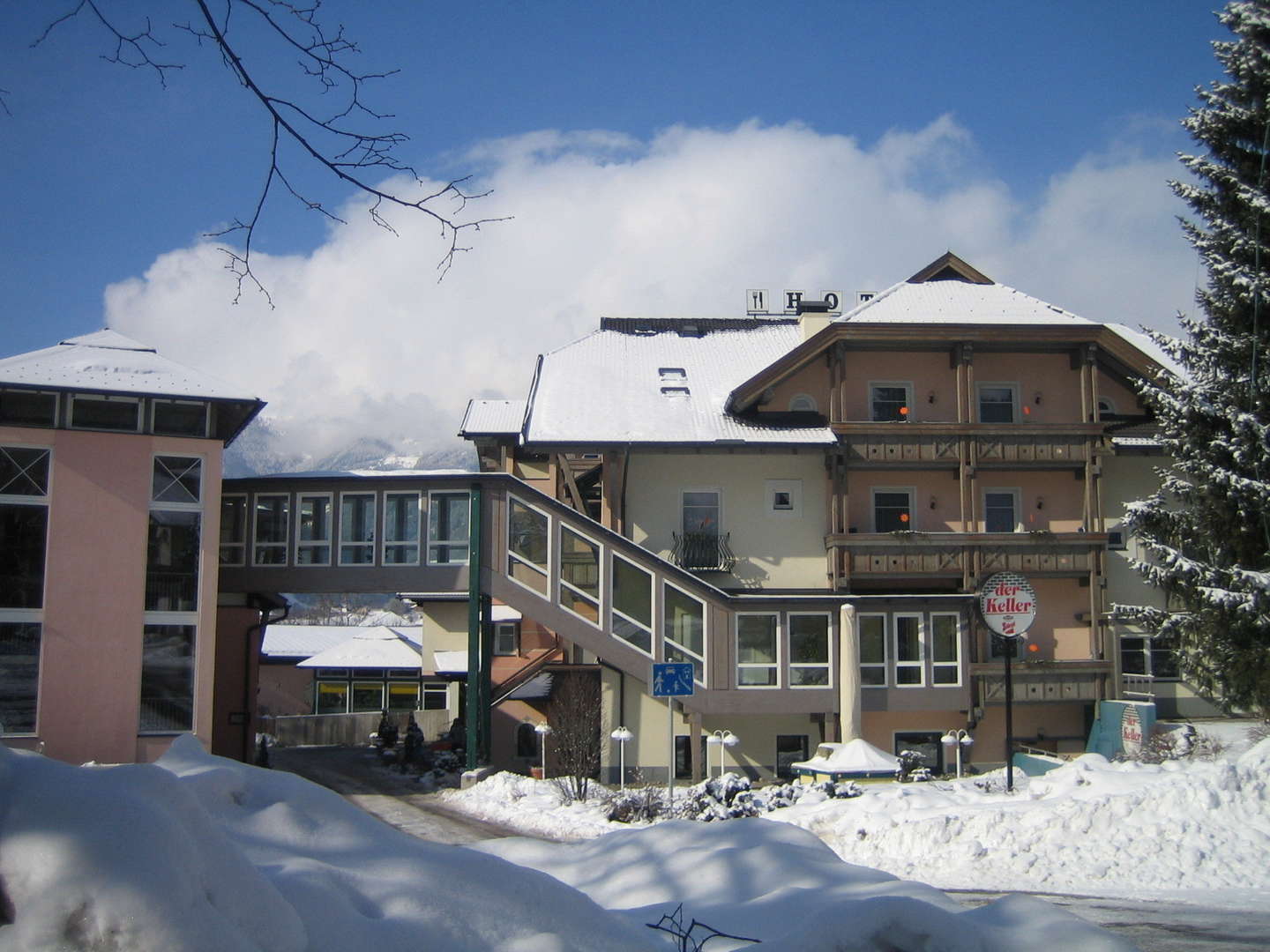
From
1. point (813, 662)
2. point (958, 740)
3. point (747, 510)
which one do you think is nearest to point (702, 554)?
point (747, 510)

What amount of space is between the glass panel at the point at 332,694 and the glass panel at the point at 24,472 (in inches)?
1585

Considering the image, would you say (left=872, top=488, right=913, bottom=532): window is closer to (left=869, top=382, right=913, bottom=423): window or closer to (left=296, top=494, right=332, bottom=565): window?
(left=869, top=382, right=913, bottom=423): window

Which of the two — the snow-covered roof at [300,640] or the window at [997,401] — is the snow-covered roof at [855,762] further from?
the snow-covered roof at [300,640]

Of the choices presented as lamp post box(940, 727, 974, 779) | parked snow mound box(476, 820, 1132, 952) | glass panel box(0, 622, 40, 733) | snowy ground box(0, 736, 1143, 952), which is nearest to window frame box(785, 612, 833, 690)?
lamp post box(940, 727, 974, 779)

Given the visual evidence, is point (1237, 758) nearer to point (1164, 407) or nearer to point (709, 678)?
point (1164, 407)

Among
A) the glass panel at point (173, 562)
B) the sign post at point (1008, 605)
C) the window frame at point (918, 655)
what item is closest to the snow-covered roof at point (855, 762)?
the sign post at point (1008, 605)

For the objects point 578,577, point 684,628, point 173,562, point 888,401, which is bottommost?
point 684,628

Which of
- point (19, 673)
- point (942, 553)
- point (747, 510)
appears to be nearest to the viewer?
point (19, 673)

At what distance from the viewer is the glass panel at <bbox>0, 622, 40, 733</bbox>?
925 inches

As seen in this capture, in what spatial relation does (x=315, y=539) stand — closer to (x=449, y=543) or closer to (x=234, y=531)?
(x=234, y=531)

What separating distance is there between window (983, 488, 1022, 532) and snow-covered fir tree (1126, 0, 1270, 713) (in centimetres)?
1284

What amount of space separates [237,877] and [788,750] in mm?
28583

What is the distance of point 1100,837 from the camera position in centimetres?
1576

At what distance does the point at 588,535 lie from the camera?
91.4 ft
